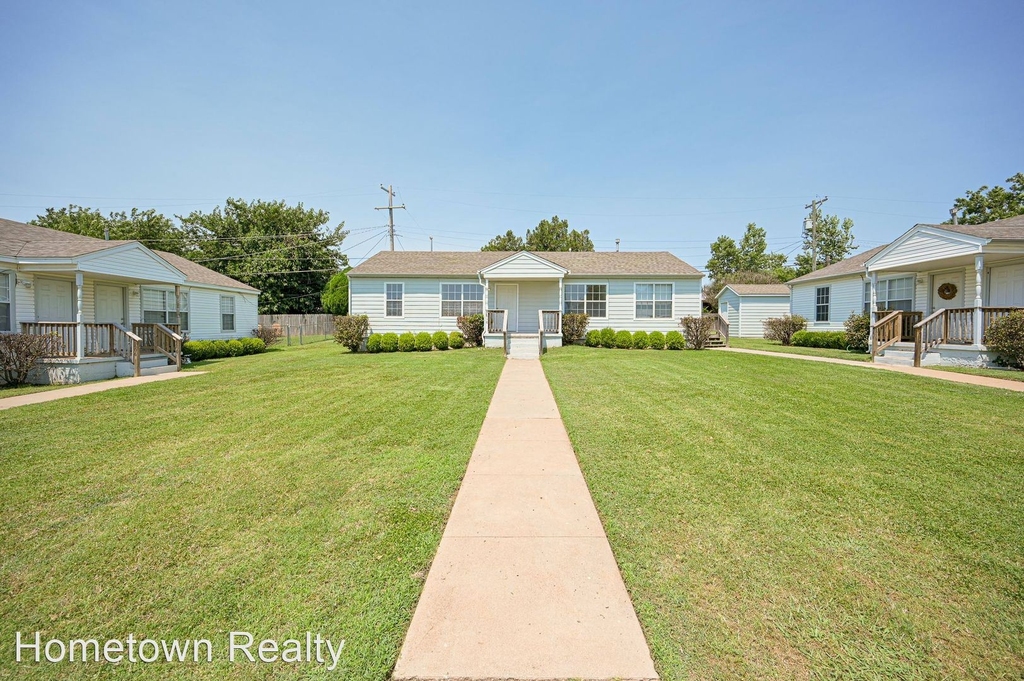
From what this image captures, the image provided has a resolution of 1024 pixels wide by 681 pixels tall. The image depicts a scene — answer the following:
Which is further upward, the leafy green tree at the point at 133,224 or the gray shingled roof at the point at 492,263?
the leafy green tree at the point at 133,224

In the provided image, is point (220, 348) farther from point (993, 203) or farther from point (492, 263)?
point (993, 203)

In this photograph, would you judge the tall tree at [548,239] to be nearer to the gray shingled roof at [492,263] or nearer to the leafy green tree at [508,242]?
the leafy green tree at [508,242]

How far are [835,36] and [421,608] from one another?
1792 cm

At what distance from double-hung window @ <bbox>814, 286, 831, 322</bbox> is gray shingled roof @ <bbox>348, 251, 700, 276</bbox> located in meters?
8.22

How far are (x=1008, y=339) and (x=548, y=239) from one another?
37315mm

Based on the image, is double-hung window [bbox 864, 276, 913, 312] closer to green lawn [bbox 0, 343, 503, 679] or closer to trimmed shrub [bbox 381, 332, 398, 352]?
green lawn [bbox 0, 343, 503, 679]

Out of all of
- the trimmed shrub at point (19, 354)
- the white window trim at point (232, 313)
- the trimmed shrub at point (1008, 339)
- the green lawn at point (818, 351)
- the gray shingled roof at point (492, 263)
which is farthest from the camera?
the white window trim at point (232, 313)

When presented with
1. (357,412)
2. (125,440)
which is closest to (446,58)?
(357,412)

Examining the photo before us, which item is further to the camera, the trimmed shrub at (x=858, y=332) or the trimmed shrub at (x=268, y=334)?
the trimmed shrub at (x=268, y=334)

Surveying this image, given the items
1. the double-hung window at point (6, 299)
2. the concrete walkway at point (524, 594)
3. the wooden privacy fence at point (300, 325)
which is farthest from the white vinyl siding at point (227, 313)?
the concrete walkway at point (524, 594)

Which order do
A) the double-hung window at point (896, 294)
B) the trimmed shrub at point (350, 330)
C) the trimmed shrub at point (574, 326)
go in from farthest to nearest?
the trimmed shrub at point (574, 326) < the trimmed shrub at point (350, 330) < the double-hung window at point (896, 294)

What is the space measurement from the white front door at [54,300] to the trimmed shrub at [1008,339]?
26058 millimetres

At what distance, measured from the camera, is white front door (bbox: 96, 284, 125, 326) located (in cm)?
1442

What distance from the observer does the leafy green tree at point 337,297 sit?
31922 millimetres
